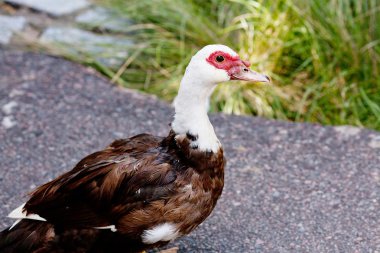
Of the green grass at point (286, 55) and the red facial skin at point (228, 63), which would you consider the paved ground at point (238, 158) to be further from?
the red facial skin at point (228, 63)

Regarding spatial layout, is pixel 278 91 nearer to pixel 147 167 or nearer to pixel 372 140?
pixel 372 140

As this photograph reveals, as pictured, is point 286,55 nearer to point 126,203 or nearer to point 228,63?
point 228,63

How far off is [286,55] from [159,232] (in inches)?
104

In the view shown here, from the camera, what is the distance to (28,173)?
13.9 ft

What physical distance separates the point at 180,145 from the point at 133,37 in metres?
2.58

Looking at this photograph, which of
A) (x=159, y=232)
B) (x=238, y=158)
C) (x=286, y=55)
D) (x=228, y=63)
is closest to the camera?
(x=159, y=232)

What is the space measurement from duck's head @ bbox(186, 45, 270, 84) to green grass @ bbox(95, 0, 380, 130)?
5.97ft

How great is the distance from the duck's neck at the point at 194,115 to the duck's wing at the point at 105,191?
164 millimetres

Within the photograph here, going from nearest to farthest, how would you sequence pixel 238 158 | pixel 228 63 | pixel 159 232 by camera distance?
pixel 159 232 < pixel 228 63 < pixel 238 158

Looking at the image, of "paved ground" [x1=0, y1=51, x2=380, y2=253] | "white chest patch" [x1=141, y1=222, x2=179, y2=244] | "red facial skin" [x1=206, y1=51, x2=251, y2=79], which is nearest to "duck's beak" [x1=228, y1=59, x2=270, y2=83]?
"red facial skin" [x1=206, y1=51, x2=251, y2=79]

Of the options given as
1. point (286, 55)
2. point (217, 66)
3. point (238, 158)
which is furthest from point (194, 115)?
point (286, 55)

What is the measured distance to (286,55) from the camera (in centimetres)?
545

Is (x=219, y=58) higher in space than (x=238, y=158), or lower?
higher

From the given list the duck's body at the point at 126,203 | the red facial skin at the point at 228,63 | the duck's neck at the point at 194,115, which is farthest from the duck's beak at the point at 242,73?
the duck's body at the point at 126,203
